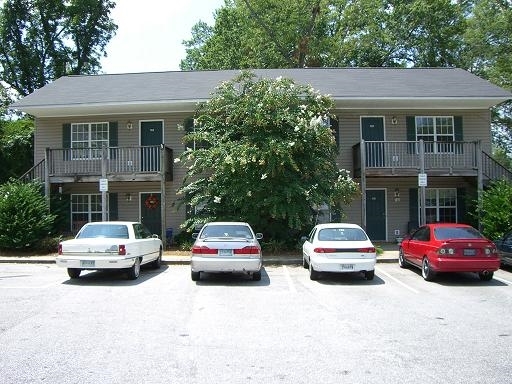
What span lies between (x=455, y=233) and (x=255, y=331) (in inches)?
A: 279

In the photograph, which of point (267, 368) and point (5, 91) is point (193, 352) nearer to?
point (267, 368)

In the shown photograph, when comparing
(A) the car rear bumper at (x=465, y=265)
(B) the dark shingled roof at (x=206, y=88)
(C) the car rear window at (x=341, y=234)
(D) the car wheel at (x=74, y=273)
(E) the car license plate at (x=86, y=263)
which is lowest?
(D) the car wheel at (x=74, y=273)

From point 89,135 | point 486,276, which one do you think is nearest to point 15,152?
point 89,135

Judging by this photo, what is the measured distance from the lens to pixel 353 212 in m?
21.5

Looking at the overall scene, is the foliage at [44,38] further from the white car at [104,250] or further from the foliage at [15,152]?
the white car at [104,250]

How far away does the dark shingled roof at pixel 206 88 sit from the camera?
20.1m

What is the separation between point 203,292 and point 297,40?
3208cm

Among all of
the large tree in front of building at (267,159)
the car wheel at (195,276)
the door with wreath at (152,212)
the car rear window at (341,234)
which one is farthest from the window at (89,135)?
the car rear window at (341,234)

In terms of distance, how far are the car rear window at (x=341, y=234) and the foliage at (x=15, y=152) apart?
64.1 ft

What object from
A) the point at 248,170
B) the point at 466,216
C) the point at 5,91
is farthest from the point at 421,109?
the point at 5,91

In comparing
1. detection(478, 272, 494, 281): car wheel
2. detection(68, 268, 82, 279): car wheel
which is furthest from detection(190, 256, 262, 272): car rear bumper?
detection(478, 272, 494, 281): car wheel

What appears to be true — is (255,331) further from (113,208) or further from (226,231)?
(113,208)

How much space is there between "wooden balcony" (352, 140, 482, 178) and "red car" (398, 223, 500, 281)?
665 centimetres

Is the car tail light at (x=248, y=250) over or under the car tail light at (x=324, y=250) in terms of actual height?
over
